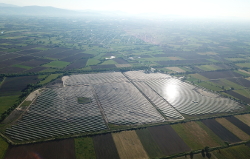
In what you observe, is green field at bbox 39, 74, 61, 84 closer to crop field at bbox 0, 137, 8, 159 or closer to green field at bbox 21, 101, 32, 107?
green field at bbox 21, 101, 32, 107

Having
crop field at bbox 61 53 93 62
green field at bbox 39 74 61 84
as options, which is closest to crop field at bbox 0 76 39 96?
green field at bbox 39 74 61 84

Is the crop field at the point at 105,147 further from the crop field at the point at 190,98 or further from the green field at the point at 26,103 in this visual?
the green field at the point at 26,103

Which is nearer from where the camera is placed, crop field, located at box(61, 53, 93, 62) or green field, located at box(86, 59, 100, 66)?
green field, located at box(86, 59, 100, 66)

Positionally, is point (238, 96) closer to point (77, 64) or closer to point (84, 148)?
point (84, 148)

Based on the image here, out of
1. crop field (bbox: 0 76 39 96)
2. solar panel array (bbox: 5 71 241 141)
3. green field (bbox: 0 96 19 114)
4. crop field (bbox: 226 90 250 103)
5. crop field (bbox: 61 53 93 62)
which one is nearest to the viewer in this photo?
solar panel array (bbox: 5 71 241 141)

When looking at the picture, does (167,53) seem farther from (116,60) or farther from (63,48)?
(63,48)

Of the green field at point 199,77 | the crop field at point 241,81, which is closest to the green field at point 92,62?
the green field at point 199,77
